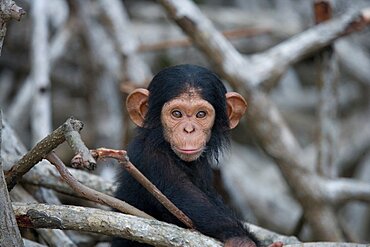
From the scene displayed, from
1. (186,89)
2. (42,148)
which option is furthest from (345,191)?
(42,148)

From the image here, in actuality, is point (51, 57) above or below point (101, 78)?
above

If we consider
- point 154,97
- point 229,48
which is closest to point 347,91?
point 229,48

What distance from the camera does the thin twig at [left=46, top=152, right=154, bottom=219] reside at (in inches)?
142

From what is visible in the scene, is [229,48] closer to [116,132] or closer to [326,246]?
[116,132]

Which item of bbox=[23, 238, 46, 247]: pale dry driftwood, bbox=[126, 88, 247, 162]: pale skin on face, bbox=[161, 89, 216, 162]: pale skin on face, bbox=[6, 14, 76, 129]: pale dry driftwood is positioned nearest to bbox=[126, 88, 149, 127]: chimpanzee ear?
bbox=[126, 88, 247, 162]: pale skin on face

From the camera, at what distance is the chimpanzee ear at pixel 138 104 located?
4.61 meters

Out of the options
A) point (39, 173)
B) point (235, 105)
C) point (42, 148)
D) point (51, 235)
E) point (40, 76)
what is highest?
point (42, 148)

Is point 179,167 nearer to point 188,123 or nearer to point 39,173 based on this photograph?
point 188,123

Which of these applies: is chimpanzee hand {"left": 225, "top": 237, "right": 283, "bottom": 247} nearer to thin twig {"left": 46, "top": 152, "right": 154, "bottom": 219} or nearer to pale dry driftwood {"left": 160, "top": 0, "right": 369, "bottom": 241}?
thin twig {"left": 46, "top": 152, "right": 154, "bottom": 219}

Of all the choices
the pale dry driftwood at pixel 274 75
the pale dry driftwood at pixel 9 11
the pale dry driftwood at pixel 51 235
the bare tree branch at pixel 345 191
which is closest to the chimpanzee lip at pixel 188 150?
the pale dry driftwood at pixel 51 235

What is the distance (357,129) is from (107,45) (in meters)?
2.84

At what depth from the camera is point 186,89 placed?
179 inches

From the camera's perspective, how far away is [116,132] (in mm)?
7820

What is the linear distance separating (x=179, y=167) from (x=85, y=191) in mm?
780
